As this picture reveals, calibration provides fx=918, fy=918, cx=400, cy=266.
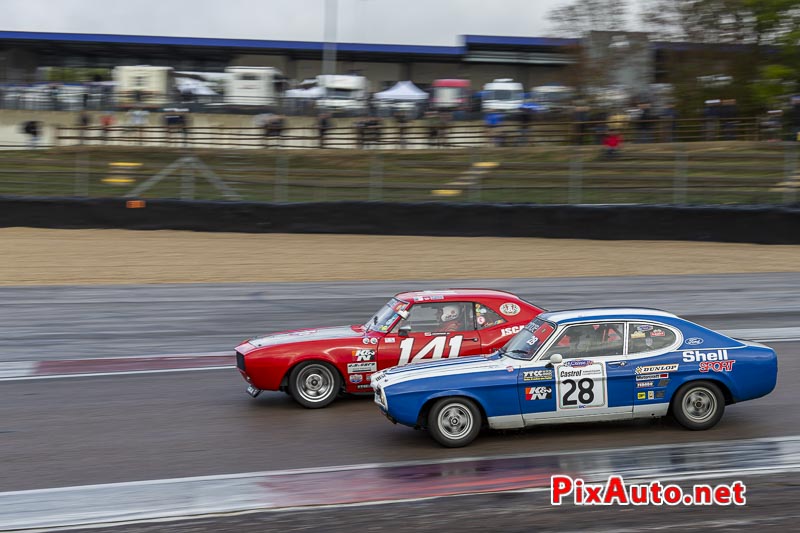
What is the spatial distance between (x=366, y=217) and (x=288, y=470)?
1590 centimetres

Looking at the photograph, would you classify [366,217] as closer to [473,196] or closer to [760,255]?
[473,196]

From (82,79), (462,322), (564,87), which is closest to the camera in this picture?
Result: (462,322)

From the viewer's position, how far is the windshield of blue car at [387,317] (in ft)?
29.2

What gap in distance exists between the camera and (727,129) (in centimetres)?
3098

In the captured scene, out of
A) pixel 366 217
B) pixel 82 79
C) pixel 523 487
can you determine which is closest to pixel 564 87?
pixel 366 217

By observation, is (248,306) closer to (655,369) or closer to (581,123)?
(655,369)

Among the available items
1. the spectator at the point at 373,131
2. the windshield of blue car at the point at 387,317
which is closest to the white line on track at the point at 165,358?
the windshield of blue car at the point at 387,317

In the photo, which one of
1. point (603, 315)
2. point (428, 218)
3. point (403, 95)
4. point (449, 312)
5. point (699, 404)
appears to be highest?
point (403, 95)

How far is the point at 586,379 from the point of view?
739 cm

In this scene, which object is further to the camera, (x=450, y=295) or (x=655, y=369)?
(x=450, y=295)

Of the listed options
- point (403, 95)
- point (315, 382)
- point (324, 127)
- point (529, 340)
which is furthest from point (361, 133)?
point (529, 340)

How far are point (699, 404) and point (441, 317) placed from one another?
8.19ft

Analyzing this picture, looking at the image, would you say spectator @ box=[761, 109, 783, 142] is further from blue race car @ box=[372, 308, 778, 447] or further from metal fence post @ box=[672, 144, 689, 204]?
blue race car @ box=[372, 308, 778, 447]

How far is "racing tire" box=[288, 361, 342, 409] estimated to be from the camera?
878 centimetres
